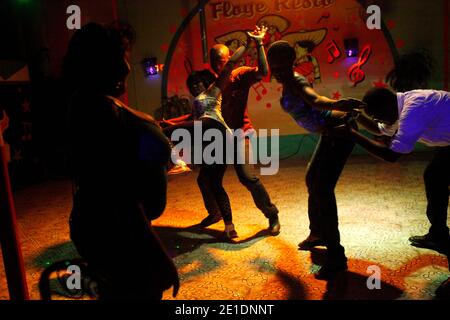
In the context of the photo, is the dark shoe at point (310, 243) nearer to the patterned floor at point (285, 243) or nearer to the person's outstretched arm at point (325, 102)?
the patterned floor at point (285, 243)

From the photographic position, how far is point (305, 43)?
9.28 m

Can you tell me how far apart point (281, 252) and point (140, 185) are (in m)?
2.63

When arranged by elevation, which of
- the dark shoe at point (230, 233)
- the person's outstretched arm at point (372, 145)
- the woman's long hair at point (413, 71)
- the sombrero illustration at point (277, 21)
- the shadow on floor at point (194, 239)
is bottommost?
the shadow on floor at point (194, 239)

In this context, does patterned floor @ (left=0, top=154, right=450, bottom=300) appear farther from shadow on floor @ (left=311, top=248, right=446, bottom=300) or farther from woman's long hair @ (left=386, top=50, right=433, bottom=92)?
woman's long hair @ (left=386, top=50, right=433, bottom=92)

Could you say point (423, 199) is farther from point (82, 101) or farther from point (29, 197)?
point (29, 197)

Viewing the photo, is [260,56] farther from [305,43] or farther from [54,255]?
[305,43]

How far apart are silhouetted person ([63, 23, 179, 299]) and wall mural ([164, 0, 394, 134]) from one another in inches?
287

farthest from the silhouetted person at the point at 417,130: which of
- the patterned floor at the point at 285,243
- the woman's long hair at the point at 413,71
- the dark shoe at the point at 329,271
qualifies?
the woman's long hair at the point at 413,71

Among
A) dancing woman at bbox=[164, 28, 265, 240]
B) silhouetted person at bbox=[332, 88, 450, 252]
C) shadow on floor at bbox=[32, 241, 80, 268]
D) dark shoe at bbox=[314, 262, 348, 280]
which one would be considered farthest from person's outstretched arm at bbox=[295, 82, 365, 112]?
shadow on floor at bbox=[32, 241, 80, 268]

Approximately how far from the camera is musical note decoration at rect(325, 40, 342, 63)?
9.13 m

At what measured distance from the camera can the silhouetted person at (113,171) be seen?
6.22 feet

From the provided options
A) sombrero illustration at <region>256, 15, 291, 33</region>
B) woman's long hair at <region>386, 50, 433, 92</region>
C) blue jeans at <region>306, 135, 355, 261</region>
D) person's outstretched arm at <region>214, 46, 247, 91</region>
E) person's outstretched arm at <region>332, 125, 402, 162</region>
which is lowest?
blue jeans at <region>306, 135, 355, 261</region>
